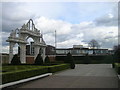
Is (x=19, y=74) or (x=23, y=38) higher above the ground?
(x=23, y=38)

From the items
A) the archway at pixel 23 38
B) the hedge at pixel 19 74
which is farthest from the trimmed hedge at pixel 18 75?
the archway at pixel 23 38

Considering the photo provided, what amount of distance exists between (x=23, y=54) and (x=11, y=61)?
268 cm

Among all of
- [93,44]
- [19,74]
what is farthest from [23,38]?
[93,44]

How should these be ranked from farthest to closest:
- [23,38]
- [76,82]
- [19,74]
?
[23,38] < [76,82] < [19,74]

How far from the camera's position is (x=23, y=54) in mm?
23969

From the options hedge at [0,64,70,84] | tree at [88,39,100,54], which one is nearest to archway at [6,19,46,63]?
hedge at [0,64,70,84]

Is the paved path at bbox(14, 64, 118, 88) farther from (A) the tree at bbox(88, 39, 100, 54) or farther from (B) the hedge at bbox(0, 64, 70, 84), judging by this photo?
(A) the tree at bbox(88, 39, 100, 54)

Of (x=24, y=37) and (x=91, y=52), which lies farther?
(x=91, y=52)

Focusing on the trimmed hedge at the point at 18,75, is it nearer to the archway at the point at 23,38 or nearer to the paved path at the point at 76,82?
the paved path at the point at 76,82

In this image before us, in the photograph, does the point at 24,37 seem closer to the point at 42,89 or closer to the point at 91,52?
the point at 42,89

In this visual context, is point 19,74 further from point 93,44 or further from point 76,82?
point 93,44

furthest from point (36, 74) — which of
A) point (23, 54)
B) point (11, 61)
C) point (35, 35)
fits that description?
point (35, 35)

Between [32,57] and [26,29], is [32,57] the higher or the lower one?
the lower one

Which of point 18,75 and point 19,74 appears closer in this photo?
point 18,75
